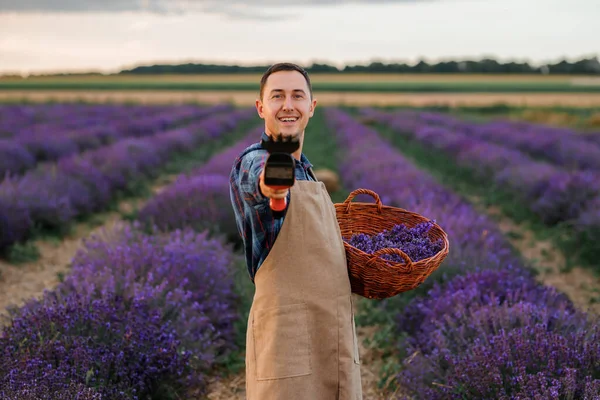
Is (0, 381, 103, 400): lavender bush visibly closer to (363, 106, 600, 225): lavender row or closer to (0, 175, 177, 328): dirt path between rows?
(0, 175, 177, 328): dirt path between rows

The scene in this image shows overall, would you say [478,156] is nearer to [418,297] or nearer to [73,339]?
[418,297]

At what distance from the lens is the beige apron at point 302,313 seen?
1.48m

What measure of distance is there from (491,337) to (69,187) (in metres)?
5.66

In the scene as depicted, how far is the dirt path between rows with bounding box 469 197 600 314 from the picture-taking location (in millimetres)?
4516

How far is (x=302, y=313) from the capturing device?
150 cm

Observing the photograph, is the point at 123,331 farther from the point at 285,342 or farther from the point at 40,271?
the point at 40,271

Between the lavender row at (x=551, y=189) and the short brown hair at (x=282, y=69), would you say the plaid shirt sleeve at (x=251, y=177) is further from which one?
the lavender row at (x=551, y=189)

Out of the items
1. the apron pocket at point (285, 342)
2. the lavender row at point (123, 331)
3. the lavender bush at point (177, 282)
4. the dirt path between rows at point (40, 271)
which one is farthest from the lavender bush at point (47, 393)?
the dirt path between rows at point (40, 271)

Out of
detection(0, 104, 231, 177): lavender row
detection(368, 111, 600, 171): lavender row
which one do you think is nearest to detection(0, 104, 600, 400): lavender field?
detection(0, 104, 231, 177): lavender row

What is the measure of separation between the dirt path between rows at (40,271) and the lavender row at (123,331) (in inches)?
34.6

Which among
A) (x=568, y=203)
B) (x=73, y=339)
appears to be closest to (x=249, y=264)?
(x=73, y=339)

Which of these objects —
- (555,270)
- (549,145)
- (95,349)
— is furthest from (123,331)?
(549,145)

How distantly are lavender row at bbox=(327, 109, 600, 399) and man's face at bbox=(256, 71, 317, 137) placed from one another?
4.70 ft

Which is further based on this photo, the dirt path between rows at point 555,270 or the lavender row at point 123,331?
the dirt path between rows at point 555,270
